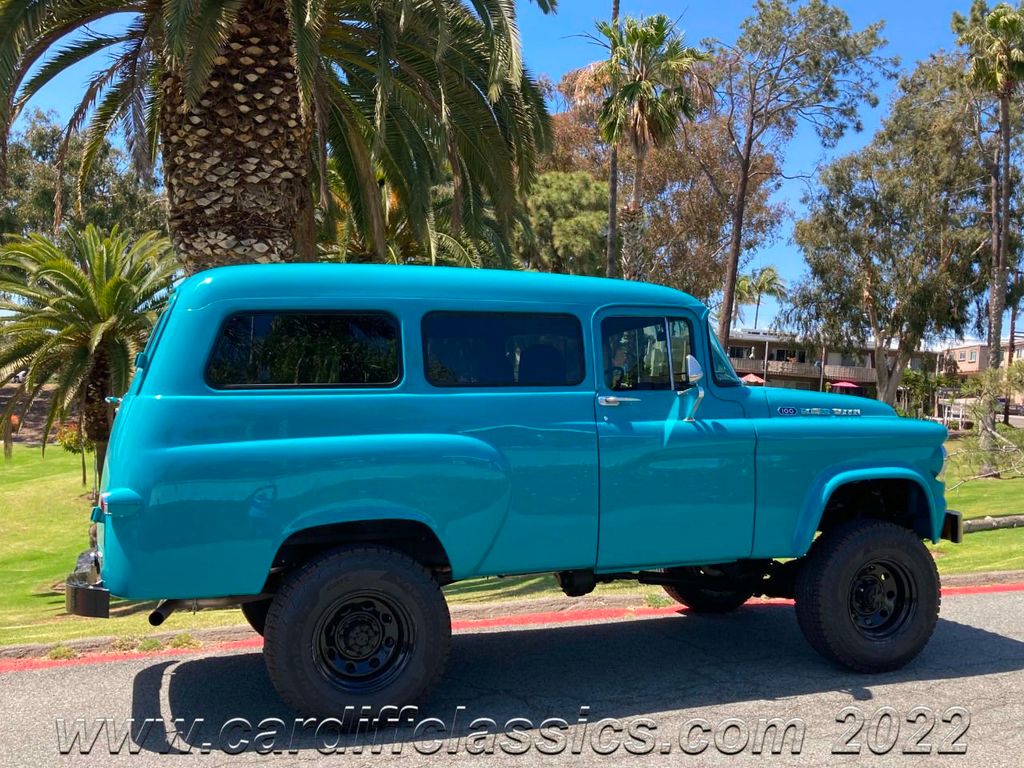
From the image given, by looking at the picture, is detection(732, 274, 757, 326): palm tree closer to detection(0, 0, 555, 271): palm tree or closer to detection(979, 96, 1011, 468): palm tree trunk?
detection(979, 96, 1011, 468): palm tree trunk

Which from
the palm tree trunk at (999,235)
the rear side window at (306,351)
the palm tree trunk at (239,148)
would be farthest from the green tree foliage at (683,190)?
the rear side window at (306,351)

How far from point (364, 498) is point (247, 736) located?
1.34 meters

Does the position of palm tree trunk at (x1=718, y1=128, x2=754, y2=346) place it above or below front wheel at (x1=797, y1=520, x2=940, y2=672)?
above

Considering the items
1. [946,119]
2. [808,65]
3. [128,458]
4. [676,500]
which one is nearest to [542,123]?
[676,500]

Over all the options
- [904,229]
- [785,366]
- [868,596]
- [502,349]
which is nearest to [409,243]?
[502,349]

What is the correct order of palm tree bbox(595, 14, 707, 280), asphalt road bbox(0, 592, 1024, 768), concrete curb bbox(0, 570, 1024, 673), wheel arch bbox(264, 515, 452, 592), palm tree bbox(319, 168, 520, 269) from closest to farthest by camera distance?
asphalt road bbox(0, 592, 1024, 768) → wheel arch bbox(264, 515, 452, 592) → concrete curb bbox(0, 570, 1024, 673) → palm tree bbox(319, 168, 520, 269) → palm tree bbox(595, 14, 707, 280)

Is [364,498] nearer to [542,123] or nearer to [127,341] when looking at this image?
[542,123]

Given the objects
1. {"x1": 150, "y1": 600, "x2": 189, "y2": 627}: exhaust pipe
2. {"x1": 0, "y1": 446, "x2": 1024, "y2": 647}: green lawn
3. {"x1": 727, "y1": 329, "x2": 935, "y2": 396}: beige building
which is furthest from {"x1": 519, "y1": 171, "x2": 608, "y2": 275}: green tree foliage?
{"x1": 150, "y1": 600, "x2": 189, "y2": 627}: exhaust pipe

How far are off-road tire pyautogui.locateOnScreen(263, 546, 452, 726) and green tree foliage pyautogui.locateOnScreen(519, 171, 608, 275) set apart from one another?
111 ft

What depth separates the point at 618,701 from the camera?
558 centimetres

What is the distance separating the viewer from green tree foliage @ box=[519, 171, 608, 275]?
39188 millimetres

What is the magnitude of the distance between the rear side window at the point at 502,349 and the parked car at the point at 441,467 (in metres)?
0.01

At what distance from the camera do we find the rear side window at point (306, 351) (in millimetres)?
5145

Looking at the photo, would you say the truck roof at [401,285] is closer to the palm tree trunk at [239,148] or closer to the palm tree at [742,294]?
the palm tree trunk at [239,148]
